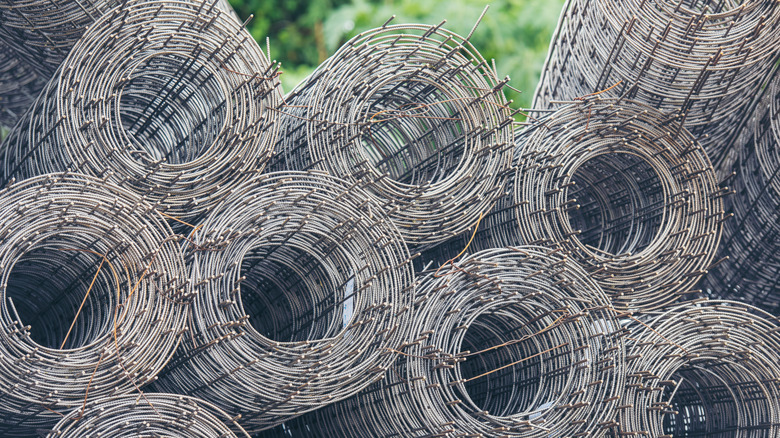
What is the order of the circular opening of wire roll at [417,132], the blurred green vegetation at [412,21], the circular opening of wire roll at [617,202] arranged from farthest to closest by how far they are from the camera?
the blurred green vegetation at [412,21]
the circular opening of wire roll at [617,202]
the circular opening of wire roll at [417,132]

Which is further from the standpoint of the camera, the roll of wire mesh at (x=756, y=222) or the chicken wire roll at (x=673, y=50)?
the roll of wire mesh at (x=756, y=222)

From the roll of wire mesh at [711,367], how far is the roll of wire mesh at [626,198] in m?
0.24

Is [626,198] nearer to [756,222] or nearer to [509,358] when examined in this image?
[756,222]

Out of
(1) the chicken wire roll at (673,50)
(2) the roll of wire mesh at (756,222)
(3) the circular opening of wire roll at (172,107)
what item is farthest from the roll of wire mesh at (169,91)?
(2) the roll of wire mesh at (756,222)

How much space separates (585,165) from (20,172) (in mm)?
3165

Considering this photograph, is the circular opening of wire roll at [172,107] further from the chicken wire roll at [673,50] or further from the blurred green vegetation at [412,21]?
the blurred green vegetation at [412,21]

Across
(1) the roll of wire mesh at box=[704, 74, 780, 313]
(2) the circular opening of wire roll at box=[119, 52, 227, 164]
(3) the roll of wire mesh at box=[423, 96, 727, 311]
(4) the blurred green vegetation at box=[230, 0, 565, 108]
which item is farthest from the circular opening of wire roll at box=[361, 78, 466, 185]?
(4) the blurred green vegetation at box=[230, 0, 565, 108]

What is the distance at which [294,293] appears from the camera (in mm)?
4359

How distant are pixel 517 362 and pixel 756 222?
193cm

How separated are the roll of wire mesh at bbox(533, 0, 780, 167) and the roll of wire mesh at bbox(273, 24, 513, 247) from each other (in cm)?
79

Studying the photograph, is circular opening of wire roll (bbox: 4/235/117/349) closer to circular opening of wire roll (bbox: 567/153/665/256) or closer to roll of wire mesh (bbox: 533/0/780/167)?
circular opening of wire roll (bbox: 567/153/665/256)

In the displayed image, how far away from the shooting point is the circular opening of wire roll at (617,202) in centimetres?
489

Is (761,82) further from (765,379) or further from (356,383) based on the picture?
(356,383)

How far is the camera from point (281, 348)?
3742 millimetres
